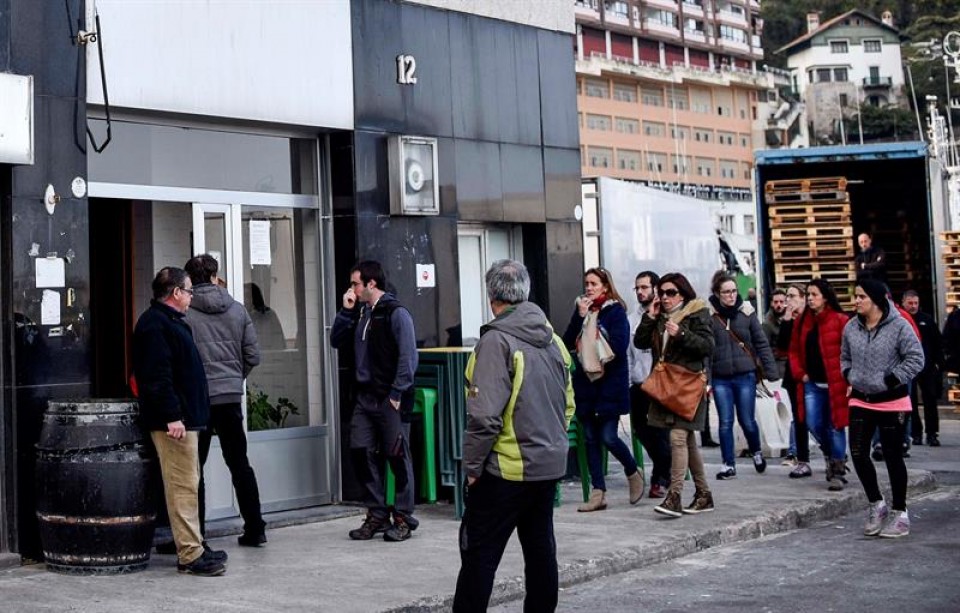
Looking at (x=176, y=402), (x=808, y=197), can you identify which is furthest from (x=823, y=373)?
(x=808, y=197)

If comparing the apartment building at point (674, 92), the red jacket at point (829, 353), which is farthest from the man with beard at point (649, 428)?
the apartment building at point (674, 92)

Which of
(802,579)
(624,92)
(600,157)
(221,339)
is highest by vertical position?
(624,92)

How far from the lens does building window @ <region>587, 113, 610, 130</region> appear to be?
99.0m

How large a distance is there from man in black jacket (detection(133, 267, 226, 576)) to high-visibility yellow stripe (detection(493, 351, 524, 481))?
2723 millimetres

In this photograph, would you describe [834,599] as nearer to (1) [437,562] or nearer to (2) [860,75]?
(1) [437,562]

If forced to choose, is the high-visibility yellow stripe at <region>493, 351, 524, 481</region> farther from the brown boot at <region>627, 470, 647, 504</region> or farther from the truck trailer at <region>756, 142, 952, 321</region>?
the truck trailer at <region>756, 142, 952, 321</region>

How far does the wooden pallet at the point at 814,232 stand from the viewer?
1994cm

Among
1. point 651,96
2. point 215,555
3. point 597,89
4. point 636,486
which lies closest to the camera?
point 215,555

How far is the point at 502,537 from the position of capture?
6.62m

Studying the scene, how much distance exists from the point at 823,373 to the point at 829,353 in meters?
0.28

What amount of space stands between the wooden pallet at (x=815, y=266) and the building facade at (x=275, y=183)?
7125 millimetres

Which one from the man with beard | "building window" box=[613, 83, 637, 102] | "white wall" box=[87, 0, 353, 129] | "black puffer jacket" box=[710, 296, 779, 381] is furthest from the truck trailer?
"building window" box=[613, 83, 637, 102]

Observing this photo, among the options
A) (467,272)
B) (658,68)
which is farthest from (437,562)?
(658,68)

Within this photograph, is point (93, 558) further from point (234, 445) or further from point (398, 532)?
point (398, 532)
